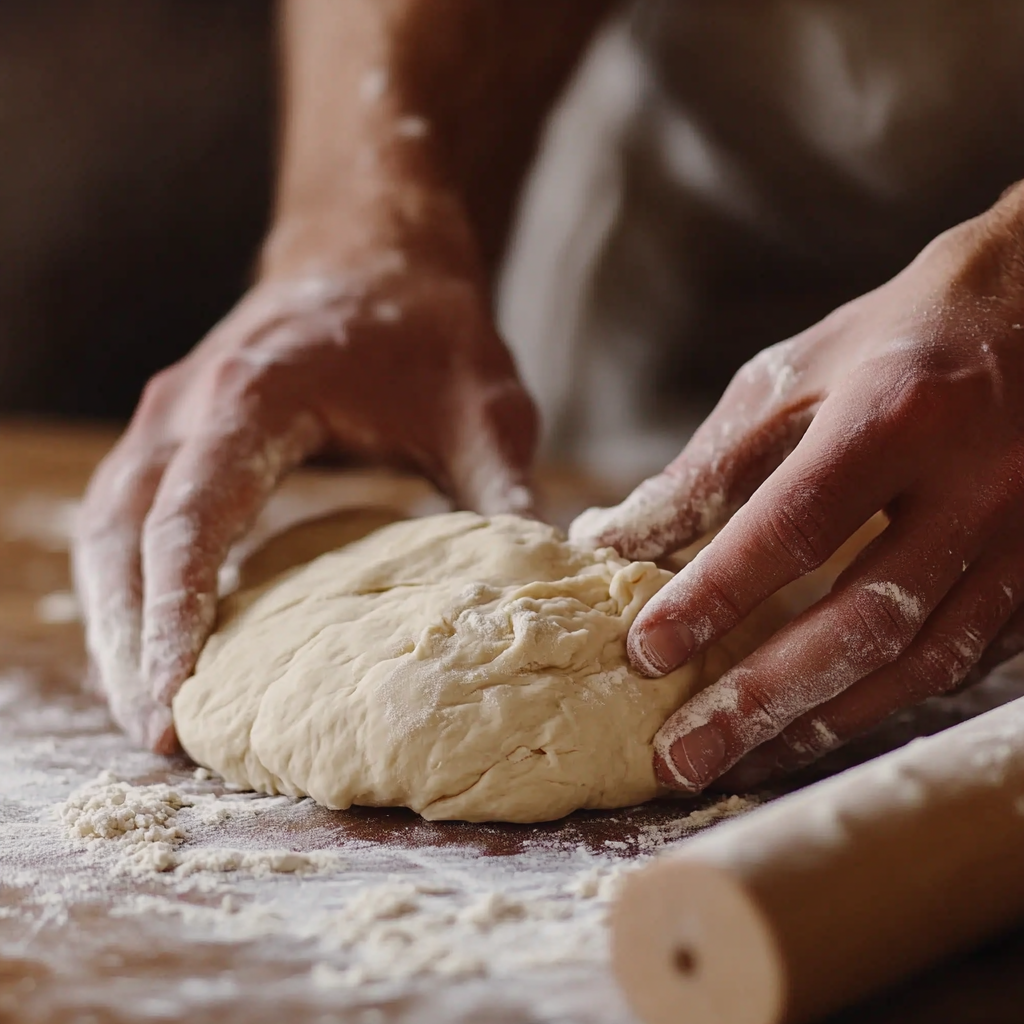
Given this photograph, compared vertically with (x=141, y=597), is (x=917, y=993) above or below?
above

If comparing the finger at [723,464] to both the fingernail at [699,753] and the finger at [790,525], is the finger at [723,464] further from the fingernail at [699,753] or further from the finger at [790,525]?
the fingernail at [699,753]

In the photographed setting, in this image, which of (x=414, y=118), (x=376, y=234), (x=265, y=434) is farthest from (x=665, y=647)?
(x=414, y=118)

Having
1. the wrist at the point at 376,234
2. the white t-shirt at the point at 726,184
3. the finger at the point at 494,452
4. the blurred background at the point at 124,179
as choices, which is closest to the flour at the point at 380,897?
the finger at the point at 494,452

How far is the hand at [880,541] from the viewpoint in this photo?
1.14 m

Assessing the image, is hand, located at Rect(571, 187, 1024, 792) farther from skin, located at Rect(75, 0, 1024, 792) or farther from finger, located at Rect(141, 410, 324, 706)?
finger, located at Rect(141, 410, 324, 706)

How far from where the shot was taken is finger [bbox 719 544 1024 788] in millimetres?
1220

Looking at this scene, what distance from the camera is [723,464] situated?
1.32 m

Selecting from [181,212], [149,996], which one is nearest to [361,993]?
[149,996]

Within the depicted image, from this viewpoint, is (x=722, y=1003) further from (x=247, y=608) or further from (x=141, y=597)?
(x=141, y=597)

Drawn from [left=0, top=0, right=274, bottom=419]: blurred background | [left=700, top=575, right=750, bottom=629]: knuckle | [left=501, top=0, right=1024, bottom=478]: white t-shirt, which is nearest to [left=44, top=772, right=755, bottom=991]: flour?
[left=700, top=575, right=750, bottom=629]: knuckle

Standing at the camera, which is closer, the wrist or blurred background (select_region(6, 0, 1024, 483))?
the wrist

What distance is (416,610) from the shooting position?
1307mm

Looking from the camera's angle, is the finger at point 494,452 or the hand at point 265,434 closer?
the hand at point 265,434

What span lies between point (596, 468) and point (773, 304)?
0.72 meters
